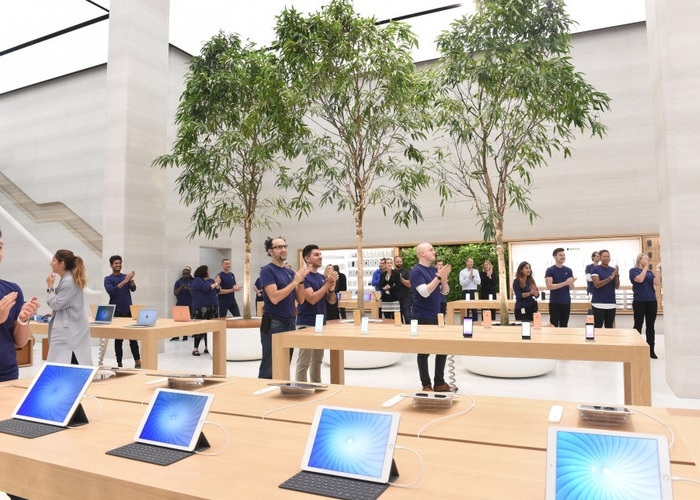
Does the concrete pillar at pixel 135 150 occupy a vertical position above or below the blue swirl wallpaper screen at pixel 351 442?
above

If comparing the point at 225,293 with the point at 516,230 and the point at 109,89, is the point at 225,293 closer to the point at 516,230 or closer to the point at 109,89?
the point at 109,89

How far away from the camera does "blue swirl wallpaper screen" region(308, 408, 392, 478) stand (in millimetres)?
1377

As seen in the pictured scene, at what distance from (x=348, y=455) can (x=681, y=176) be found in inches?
188

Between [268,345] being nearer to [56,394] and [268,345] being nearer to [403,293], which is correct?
[56,394]

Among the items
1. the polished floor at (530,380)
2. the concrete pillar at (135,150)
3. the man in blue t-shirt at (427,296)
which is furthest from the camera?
the concrete pillar at (135,150)

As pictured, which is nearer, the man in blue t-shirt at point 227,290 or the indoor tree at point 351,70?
the indoor tree at point 351,70

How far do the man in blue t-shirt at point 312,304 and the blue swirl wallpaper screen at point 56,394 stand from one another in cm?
258

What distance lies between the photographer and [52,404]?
1.95 m

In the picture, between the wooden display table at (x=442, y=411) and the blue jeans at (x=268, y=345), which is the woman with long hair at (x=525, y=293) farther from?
the wooden display table at (x=442, y=411)

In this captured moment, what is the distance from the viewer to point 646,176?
10.2 m

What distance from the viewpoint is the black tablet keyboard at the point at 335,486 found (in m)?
1.27

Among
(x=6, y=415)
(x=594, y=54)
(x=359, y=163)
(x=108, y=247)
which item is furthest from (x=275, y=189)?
(x=6, y=415)

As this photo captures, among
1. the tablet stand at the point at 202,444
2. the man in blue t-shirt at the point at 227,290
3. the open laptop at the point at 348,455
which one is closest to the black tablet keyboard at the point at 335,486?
the open laptop at the point at 348,455

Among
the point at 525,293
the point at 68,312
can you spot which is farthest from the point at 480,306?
the point at 68,312
